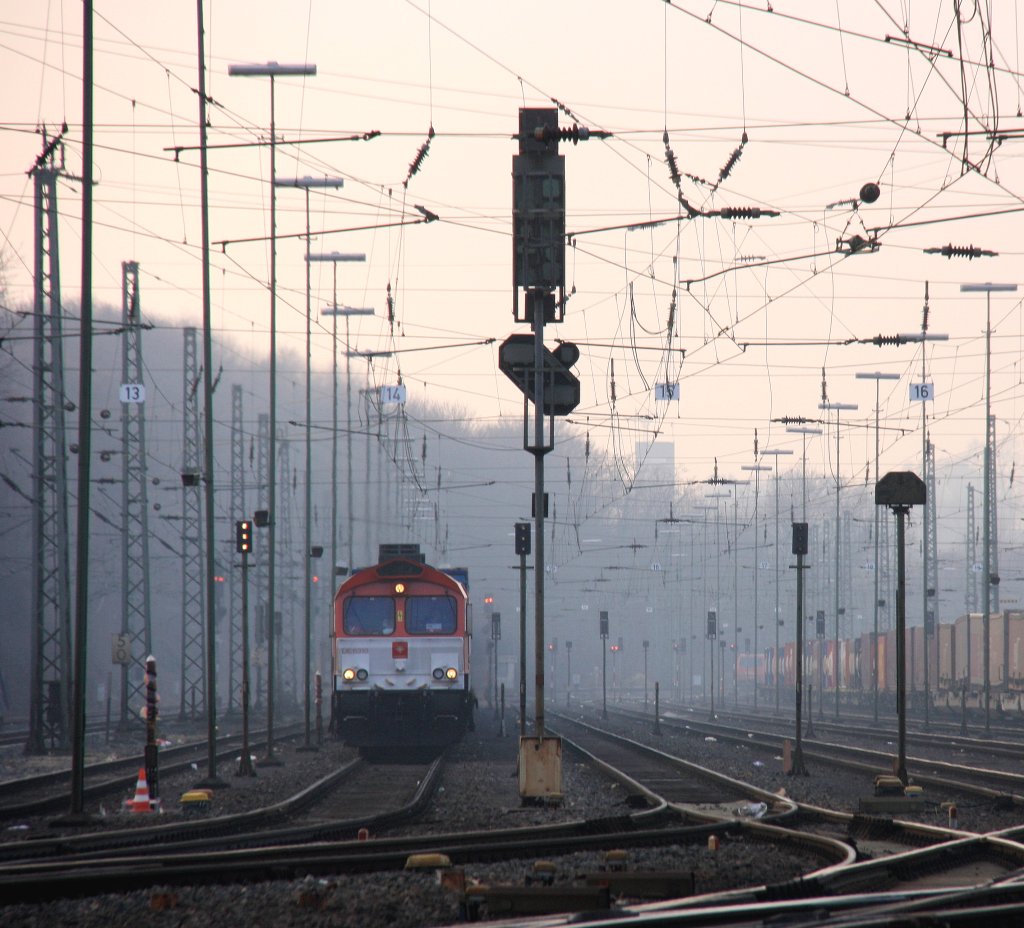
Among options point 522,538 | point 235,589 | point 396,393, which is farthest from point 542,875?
point 235,589

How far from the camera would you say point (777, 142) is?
79.8 ft

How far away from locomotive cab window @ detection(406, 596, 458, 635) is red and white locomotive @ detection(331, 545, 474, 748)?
0.8 inches

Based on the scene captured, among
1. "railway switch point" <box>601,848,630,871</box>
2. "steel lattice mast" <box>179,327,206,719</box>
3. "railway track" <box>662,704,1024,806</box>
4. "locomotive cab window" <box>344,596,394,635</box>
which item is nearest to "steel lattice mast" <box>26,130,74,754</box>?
"steel lattice mast" <box>179,327,206,719</box>

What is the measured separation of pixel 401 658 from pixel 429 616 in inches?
42.5

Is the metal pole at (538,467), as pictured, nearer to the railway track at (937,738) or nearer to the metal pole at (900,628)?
the metal pole at (900,628)

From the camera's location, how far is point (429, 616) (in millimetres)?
30656

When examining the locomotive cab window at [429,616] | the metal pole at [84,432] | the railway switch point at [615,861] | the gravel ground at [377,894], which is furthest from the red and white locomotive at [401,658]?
the railway switch point at [615,861]

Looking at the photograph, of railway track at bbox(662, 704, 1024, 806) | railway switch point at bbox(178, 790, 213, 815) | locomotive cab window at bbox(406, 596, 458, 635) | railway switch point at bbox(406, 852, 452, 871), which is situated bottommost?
railway track at bbox(662, 704, 1024, 806)

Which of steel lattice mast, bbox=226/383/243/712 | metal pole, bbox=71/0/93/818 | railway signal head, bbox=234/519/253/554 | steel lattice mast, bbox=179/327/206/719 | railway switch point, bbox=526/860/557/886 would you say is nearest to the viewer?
railway switch point, bbox=526/860/557/886

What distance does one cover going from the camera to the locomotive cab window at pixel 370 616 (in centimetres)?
3058

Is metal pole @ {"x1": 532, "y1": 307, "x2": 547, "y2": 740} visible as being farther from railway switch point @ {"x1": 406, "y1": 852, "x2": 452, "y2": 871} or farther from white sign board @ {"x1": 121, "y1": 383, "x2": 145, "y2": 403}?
white sign board @ {"x1": 121, "y1": 383, "x2": 145, "y2": 403}

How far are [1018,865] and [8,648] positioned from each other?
242ft

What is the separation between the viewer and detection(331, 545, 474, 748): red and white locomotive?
3023 centimetres

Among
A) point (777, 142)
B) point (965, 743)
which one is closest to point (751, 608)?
point (965, 743)
